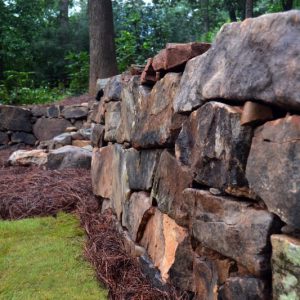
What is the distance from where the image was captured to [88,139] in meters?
7.91

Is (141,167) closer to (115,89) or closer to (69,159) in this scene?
(115,89)

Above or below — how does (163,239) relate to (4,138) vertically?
above

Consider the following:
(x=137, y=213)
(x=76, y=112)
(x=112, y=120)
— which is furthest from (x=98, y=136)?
(x=76, y=112)

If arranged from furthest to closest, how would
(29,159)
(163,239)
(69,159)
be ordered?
(29,159) < (69,159) < (163,239)

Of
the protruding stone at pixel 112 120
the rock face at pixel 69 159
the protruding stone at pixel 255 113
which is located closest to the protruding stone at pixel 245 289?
the protruding stone at pixel 255 113

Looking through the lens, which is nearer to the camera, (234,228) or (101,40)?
(234,228)

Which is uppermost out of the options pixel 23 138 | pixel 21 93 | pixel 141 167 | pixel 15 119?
pixel 141 167

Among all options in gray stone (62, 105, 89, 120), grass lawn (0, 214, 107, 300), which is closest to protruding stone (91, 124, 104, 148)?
grass lawn (0, 214, 107, 300)

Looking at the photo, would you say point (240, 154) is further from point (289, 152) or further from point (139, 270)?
point (139, 270)

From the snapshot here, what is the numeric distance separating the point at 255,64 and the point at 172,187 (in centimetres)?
103

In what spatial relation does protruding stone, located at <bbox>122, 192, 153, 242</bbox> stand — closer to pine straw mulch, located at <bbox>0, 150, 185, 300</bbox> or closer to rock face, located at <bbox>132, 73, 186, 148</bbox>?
pine straw mulch, located at <bbox>0, 150, 185, 300</bbox>

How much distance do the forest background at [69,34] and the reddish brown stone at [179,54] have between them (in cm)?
944

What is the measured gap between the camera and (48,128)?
966 cm

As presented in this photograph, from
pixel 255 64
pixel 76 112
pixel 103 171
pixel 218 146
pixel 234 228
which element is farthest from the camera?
pixel 76 112
